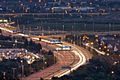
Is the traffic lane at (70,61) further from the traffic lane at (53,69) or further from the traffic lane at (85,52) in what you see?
the traffic lane at (85,52)

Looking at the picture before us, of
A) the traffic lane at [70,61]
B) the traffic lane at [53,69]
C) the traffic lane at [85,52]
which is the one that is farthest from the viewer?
the traffic lane at [85,52]

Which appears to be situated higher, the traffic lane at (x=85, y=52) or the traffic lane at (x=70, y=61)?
the traffic lane at (x=70, y=61)

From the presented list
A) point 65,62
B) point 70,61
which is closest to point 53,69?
point 65,62

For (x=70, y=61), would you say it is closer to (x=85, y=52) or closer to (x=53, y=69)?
(x=53, y=69)

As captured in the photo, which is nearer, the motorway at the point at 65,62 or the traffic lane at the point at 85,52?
the motorway at the point at 65,62

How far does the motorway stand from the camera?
48781 mm

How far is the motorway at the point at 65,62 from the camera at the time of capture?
48781 mm

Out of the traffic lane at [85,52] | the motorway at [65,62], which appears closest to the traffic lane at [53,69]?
the motorway at [65,62]

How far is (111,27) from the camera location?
73.9 meters

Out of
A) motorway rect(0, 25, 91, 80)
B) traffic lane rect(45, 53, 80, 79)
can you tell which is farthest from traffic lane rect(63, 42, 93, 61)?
traffic lane rect(45, 53, 80, 79)

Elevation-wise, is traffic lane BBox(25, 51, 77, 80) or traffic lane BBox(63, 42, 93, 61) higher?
traffic lane BBox(25, 51, 77, 80)

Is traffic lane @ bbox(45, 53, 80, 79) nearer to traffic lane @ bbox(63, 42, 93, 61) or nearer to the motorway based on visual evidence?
the motorway

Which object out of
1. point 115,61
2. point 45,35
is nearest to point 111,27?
point 45,35

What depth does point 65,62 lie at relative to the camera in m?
53.8
